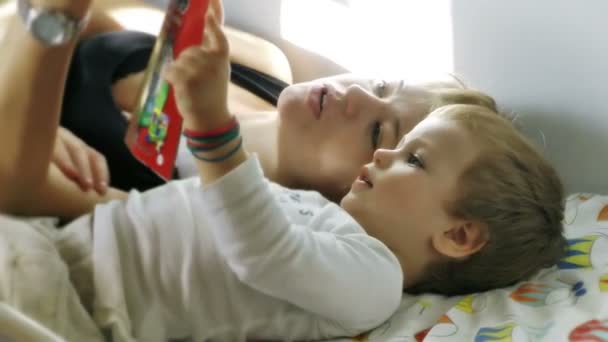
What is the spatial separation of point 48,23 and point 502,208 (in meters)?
0.58

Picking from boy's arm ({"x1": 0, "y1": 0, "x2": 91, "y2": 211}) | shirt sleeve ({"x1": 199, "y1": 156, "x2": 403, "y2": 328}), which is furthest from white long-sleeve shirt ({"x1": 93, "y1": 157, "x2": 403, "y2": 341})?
boy's arm ({"x1": 0, "y1": 0, "x2": 91, "y2": 211})

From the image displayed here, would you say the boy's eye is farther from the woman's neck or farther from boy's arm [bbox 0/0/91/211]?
boy's arm [bbox 0/0/91/211]

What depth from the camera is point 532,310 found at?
0.80 meters

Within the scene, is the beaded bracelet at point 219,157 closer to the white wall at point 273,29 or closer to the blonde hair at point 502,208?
the blonde hair at point 502,208

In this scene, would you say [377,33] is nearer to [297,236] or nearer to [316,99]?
[316,99]

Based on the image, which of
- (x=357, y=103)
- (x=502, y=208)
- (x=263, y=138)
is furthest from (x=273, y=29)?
(x=502, y=208)

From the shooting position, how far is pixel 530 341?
72cm

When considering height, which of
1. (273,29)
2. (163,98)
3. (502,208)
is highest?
(163,98)

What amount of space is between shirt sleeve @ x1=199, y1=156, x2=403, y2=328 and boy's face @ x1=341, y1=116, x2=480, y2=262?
0.21ft

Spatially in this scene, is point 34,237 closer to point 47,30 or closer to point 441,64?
point 47,30

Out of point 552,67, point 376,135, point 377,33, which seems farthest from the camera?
point 377,33

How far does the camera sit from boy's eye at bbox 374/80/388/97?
3.37 ft

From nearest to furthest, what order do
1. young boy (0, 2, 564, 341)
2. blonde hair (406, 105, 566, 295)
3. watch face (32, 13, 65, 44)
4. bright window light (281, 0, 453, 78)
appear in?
watch face (32, 13, 65, 44) → young boy (0, 2, 564, 341) → blonde hair (406, 105, 566, 295) → bright window light (281, 0, 453, 78)

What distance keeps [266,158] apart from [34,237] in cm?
46
